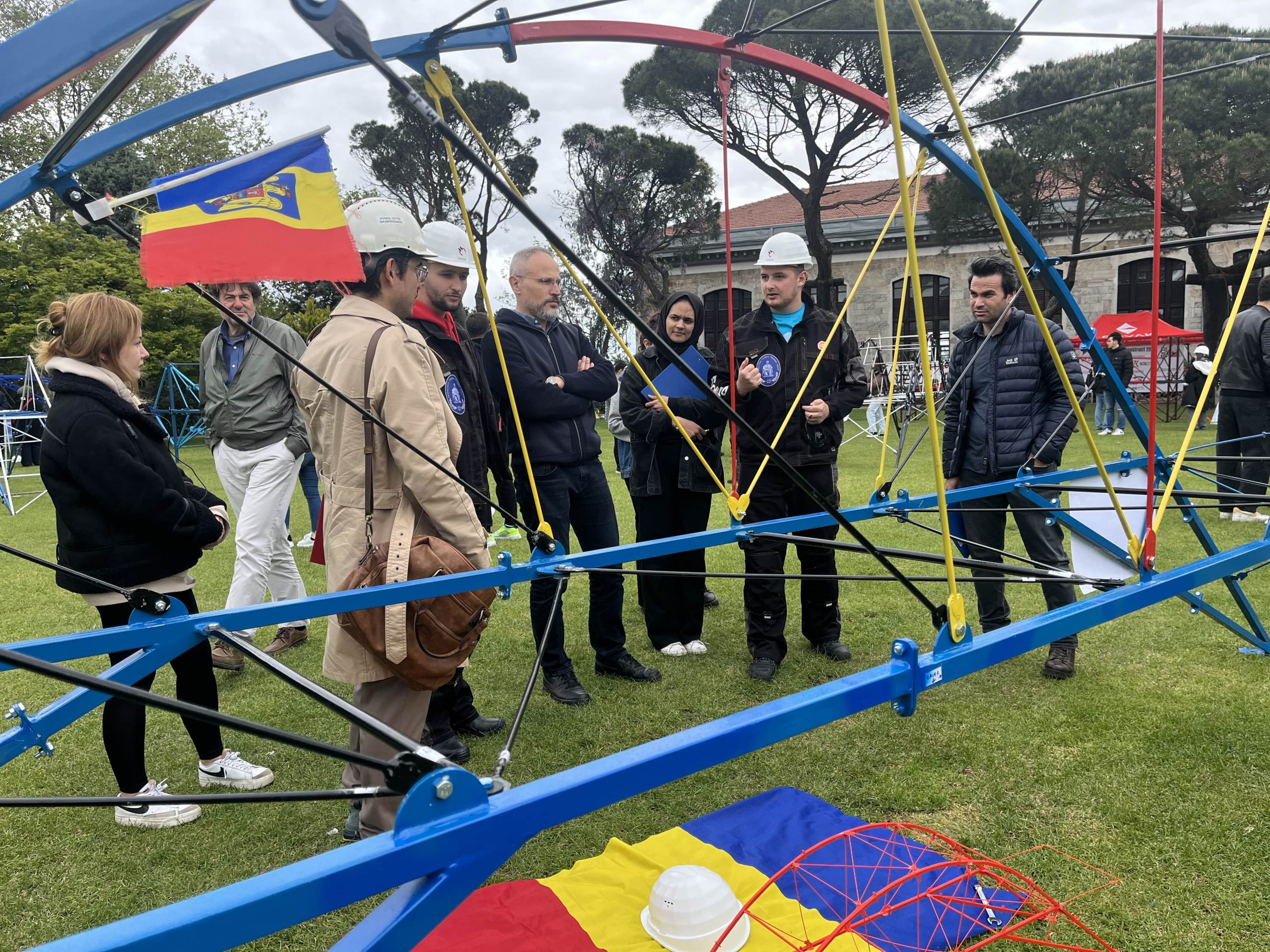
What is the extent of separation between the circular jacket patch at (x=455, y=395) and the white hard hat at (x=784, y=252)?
5.46 feet

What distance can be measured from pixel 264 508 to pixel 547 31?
9.46ft

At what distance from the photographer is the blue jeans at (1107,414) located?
15367 millimetres

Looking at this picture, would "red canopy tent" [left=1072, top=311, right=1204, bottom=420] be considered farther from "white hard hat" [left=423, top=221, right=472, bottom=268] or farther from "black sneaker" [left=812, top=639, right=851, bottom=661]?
"white hard hat" [left=423, top=221, right=472, bottom=268]

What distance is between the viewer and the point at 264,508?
434 cm

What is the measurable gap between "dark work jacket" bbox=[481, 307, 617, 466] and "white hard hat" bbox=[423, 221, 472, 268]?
57 centimetres

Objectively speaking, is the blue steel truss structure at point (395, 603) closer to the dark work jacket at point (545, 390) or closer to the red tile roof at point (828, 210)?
the dark work jacket at point (545, 390)

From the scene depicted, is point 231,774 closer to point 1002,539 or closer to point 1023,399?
point 1002,539

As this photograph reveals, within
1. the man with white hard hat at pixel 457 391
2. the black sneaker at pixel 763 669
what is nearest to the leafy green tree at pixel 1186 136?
the black sneaker at pixel 763 669

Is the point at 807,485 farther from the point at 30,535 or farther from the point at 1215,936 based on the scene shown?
the point at 30,535

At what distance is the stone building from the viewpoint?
29156mm

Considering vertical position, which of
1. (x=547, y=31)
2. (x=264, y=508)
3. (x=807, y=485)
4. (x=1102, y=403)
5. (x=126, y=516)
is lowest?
(x=1102, y=403)

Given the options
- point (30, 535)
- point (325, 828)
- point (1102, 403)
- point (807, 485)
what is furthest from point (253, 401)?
point (1102, 403)

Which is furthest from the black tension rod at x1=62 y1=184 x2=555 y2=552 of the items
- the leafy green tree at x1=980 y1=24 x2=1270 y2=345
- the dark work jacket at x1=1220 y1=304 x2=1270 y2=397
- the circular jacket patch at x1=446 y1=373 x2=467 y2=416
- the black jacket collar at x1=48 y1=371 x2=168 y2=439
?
the leafy green tree at x1=980 y1=24 x2=1270 y2=345

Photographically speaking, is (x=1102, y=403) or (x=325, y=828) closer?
(x=325, y=828)
